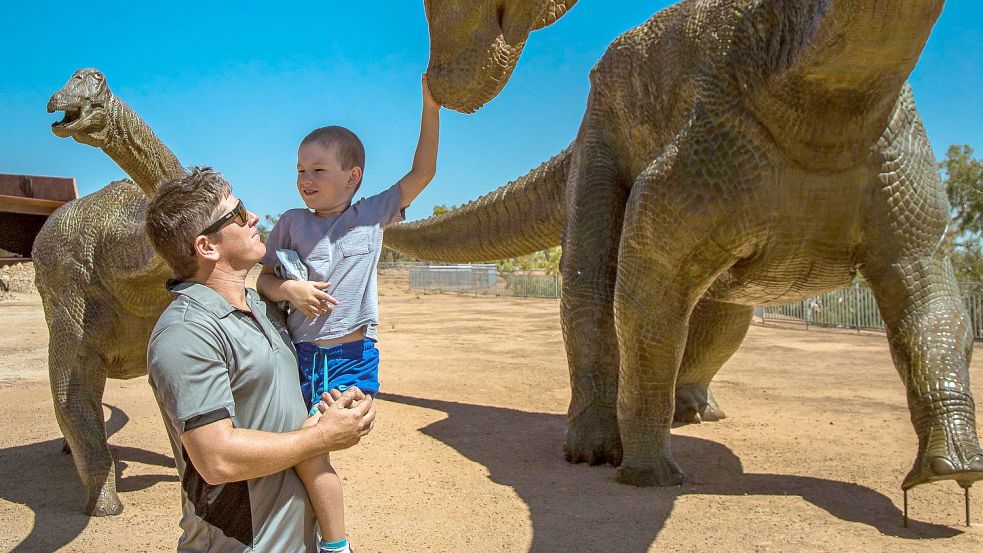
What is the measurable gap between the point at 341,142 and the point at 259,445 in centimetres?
128

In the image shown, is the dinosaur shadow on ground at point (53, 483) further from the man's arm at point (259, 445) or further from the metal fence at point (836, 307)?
the metal fence at point (836, 307)

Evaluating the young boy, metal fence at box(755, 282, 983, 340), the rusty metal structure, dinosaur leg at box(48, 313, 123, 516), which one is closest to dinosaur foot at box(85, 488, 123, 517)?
dinosaur leg at box(48, 313, 123, 516)

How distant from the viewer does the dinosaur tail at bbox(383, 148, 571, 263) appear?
278 inches

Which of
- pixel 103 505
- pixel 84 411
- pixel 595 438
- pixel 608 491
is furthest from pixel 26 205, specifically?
pixel 608 491

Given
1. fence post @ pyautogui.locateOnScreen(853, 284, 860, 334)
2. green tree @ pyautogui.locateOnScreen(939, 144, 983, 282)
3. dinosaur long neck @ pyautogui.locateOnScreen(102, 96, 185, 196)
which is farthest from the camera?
green tree @ pyautogui.locateOnScreen(939, 144, 983, 282)

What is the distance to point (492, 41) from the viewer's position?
152 inches

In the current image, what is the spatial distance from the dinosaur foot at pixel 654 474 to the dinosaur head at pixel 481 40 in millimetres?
2205

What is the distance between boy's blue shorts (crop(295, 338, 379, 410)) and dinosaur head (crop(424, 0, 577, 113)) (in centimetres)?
130

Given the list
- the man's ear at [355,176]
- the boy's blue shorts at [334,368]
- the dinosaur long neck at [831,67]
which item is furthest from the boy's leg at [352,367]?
the dinosaur long neck at [831,67]

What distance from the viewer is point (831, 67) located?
3.38m

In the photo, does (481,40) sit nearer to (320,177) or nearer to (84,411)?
(320,177)

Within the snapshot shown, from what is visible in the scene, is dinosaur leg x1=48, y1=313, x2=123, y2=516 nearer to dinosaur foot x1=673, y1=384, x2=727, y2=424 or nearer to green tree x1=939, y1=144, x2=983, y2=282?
dinosaur foot x1=673, y1=384, x2=727, y2=424

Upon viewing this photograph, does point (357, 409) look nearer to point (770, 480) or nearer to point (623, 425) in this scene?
point (623, 425)

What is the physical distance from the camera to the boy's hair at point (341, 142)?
3.00 metres
